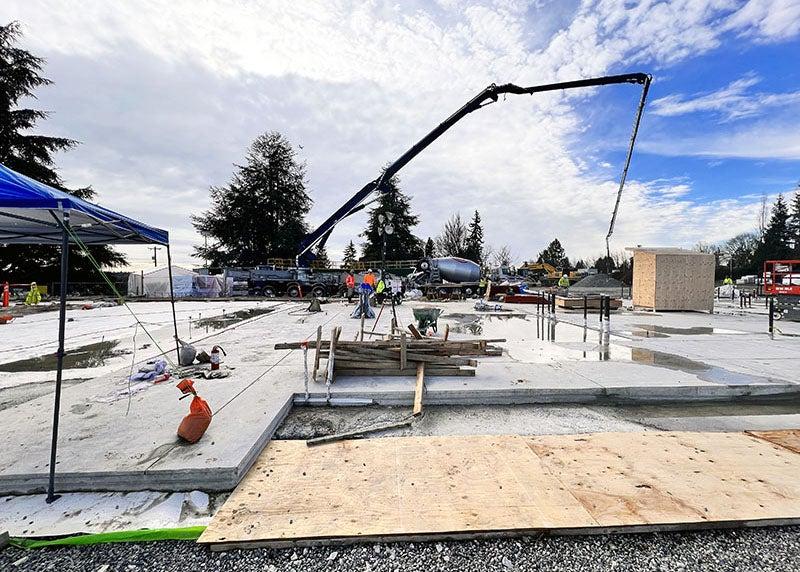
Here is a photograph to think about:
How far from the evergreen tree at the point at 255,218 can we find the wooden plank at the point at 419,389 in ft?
134

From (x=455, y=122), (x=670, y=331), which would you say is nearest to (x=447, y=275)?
(x=455, y=122)

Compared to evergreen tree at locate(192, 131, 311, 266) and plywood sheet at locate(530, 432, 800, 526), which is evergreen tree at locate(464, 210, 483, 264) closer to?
evergreen tree at locate(192, 131, 311, 266)

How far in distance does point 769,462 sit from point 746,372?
A: 11.9 ft

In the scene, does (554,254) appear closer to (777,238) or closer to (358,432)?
(777,238)

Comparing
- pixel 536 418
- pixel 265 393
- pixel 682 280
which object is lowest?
pixel 536 418

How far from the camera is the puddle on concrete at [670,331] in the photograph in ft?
34.2

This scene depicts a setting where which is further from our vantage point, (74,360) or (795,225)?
(795,225)

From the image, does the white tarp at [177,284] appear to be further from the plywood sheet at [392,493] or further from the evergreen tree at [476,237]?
the evergreen tree at [476,237]

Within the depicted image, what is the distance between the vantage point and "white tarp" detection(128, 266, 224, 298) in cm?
3008

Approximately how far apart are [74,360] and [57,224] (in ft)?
14.9

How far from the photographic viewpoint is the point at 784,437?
3932mm

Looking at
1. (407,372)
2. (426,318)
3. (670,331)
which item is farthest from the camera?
(670,331)

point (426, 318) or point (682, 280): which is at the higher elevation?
point (682, 280)

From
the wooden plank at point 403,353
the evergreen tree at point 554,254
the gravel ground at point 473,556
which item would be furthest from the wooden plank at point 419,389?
the evergreen tree at point 554,254
